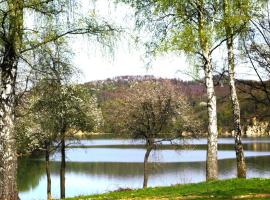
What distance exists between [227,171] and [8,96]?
141 ft

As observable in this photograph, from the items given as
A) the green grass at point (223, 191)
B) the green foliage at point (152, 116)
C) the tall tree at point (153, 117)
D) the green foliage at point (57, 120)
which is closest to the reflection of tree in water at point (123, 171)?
the tall tree at point (153, 117)

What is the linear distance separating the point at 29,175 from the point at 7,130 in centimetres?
4499

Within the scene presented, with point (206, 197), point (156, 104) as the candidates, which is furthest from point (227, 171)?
point (206, 197)

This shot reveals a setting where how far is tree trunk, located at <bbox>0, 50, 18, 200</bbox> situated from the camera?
44.5 feet

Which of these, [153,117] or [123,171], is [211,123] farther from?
[123,171]

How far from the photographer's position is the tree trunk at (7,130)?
535 inches

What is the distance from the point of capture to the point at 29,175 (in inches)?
2242

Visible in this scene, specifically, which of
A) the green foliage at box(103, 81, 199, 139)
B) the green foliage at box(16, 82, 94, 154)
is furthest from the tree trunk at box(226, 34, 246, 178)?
the green foliage at box(103, 81, 199, 139)

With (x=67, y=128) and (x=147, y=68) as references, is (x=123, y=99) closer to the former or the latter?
(x=67, y=128)

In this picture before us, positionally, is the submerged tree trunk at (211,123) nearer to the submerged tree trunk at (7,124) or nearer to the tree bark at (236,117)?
the tree bark at (236,117)

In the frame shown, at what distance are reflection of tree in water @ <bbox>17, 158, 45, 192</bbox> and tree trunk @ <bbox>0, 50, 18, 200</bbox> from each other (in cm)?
3319

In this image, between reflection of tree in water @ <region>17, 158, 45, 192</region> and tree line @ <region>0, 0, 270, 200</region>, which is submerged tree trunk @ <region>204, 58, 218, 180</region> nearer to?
tree line @ <region>0, 0, 270, 200</region>

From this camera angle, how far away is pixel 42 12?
13172 mm

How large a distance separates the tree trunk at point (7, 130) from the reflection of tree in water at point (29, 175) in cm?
3319
